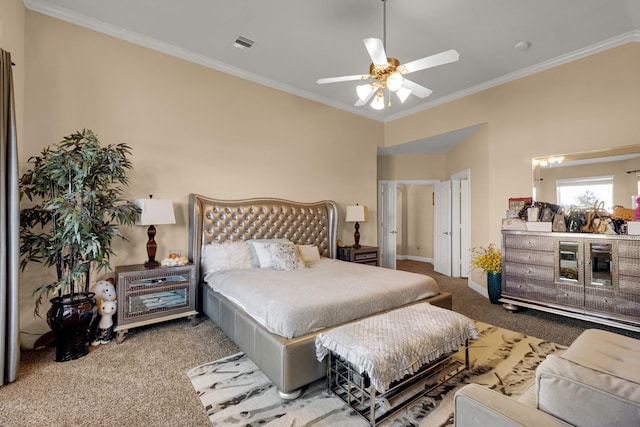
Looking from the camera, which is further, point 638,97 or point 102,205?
point 638,97

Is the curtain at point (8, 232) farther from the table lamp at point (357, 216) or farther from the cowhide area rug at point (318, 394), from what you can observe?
the table lamp at point (357, 216)

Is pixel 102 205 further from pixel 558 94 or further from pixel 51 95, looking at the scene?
pixel 558 94

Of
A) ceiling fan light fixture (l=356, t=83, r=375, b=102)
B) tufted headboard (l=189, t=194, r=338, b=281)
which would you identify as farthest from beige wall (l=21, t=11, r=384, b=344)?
ceiling fan light fixture (l=356, t=83, r=375, b=102)

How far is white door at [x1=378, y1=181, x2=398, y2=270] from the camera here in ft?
21.4

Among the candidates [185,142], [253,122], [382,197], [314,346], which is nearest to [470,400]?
[314,346]

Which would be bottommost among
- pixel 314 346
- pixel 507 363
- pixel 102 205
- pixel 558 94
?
pixel 507 363

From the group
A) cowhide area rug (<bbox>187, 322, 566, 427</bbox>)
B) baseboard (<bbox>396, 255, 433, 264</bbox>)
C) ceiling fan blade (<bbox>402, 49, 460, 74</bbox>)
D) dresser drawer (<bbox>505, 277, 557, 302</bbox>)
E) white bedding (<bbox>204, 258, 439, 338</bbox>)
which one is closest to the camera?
cowhide area rug (<bbox>187, 322, 566, 427</bbox>)

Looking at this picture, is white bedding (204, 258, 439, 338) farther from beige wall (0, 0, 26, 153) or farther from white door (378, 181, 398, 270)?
white door (378, 181, 398, 270)

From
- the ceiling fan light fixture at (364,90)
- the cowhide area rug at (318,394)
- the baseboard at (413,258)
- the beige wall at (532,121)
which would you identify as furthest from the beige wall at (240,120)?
the baseboard at (413,258)

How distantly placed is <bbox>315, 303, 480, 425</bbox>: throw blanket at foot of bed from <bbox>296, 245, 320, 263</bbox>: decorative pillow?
2.02m

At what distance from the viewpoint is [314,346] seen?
2088 mm

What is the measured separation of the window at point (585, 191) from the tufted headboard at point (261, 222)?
319 centimetres

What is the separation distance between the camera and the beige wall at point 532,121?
11.0 feet

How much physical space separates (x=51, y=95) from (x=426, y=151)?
626 cm
